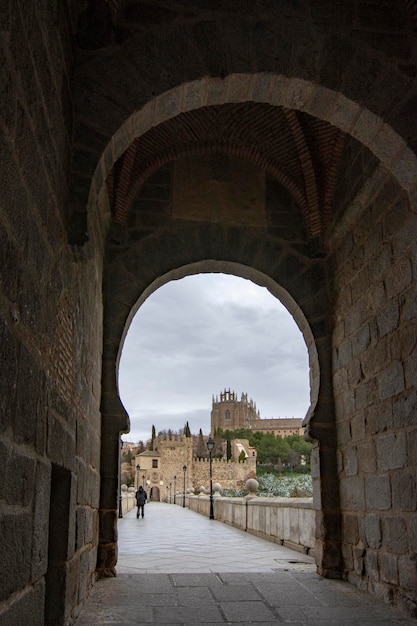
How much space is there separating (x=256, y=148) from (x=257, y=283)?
1565mm

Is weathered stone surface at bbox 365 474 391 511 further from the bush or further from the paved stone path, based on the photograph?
the bush

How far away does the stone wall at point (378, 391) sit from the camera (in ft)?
14.2

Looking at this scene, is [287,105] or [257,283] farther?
[257,283]

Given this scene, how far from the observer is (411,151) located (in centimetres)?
417

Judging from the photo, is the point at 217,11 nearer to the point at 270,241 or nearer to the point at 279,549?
the point at 270,241

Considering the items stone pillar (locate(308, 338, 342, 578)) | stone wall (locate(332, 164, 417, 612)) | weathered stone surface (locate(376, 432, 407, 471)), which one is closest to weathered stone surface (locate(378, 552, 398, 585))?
stone wall (locate(332, 164, 417, 612))

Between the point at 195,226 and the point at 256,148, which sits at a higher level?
the point at 256,148

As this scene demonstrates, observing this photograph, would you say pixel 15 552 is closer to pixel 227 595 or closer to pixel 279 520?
pixel 227 595

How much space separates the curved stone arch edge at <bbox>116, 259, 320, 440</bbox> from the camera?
6.42 metres

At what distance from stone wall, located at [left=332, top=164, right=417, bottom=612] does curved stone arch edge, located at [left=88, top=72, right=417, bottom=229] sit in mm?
464

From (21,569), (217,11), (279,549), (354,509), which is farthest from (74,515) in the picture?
(279,549)

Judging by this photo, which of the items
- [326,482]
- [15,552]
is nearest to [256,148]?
[326,482]

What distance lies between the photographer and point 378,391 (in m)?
4.93

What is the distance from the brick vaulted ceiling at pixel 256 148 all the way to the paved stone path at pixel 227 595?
366 cm
